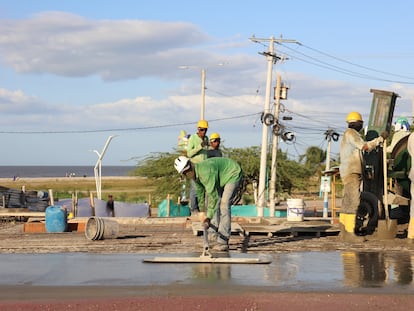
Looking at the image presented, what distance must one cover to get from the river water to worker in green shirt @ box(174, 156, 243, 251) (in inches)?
22.7

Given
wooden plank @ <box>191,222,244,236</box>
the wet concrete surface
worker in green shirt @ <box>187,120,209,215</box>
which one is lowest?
the wet concrete surface

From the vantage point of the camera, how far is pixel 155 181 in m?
45.7

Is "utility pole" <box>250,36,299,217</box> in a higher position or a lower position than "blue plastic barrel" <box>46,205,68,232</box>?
higher

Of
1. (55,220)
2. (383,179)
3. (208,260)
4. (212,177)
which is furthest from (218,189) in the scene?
(55,220)

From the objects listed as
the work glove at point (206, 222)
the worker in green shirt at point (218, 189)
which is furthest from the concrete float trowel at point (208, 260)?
the worker in green shirt at point (218, 189)

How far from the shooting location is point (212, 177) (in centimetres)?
1178

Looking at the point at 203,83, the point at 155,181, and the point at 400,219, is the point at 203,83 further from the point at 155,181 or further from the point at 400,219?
the point at 400,219

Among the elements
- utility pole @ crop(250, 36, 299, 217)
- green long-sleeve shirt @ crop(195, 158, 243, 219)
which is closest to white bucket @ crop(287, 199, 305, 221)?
green long-sleeve shirt @ crop(195, 158, 243, 219)

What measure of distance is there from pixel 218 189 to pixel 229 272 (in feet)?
8.99

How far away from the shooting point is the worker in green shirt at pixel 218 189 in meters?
11.7

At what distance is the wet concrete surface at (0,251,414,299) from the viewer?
29.4 ft

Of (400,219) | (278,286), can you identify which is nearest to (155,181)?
(400,219)

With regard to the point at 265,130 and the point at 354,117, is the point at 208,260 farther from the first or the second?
the point at 265,130

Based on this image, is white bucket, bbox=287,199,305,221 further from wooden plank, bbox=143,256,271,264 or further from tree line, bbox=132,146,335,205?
tree line, bbox=132,146,335,205
